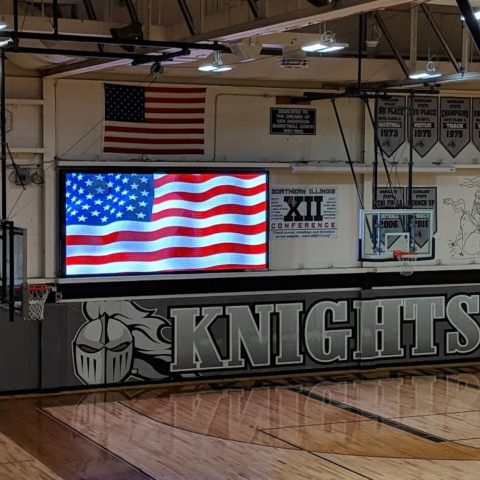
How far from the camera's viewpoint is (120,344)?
46.9 ft

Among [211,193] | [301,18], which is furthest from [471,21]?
[211,193]

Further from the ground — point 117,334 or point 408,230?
point 408,230

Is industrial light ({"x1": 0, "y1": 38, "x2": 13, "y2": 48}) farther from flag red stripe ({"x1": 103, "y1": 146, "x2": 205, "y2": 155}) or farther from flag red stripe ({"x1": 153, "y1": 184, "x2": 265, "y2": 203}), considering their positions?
flag red stripe ({"x1": 153, "y1": 184, "x2": 265, "y2": 203})

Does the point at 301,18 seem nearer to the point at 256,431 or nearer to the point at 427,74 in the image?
the point at 427,74

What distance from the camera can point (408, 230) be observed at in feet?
50.7

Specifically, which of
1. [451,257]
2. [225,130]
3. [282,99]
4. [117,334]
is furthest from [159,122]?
[451,257]

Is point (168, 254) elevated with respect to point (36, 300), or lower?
elevated

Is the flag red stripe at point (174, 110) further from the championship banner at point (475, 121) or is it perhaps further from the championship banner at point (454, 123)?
the championship banner at point (475, 121)

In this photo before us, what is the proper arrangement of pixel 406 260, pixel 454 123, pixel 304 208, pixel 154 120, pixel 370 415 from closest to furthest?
1. pixel 370 415
2. pixel 154 120
3. pixel 406 260
4. pixel 304 208
5. pixel 454 123

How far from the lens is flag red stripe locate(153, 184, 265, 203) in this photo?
14.6 meters

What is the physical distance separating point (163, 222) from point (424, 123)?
4678 mm

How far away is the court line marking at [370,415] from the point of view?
11.5 m

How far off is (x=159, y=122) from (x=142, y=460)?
19.0 ft

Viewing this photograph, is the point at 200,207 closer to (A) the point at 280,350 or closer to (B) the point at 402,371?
(A) the point at 280,350
